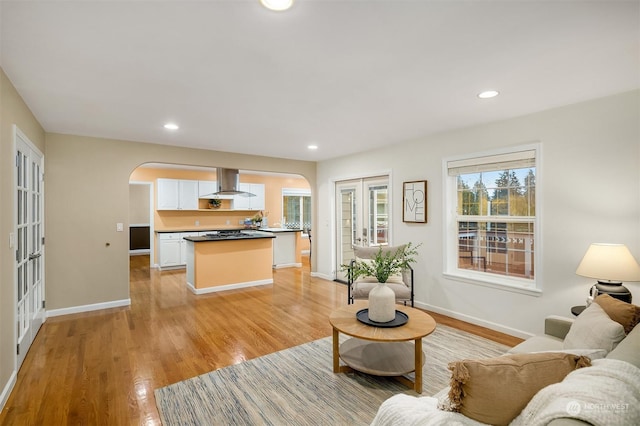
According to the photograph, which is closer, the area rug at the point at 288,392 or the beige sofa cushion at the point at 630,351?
the beige sofa cushion at the point at 630,351

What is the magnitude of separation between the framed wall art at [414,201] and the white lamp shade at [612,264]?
6.34ft

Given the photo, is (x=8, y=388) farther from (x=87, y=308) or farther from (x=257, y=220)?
(x=257, y=220)

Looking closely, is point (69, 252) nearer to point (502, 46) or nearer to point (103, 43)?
point (103, 43)

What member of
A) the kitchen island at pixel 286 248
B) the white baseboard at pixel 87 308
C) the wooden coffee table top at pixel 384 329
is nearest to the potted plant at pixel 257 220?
the kitchen island at pixel 286 248

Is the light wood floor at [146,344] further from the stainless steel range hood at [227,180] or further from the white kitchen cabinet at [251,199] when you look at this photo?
the white kitchen cabinet at [251,199]

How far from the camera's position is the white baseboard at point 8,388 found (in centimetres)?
217

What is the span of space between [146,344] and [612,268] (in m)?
4.22

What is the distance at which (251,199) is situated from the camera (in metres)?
8.36

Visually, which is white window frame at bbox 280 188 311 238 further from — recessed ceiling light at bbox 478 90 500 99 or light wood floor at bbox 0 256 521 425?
recessed ceiling light at bbox 478 90 500 99

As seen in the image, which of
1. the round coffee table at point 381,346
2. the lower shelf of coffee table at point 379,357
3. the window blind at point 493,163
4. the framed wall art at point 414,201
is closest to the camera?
the round coffee table at point 381,346

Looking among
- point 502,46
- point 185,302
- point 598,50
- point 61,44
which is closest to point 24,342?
point 185,302

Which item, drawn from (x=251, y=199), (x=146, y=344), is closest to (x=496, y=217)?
(x=146, y=344)

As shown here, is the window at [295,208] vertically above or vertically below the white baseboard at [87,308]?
above

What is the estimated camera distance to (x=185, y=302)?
15.3 ft
